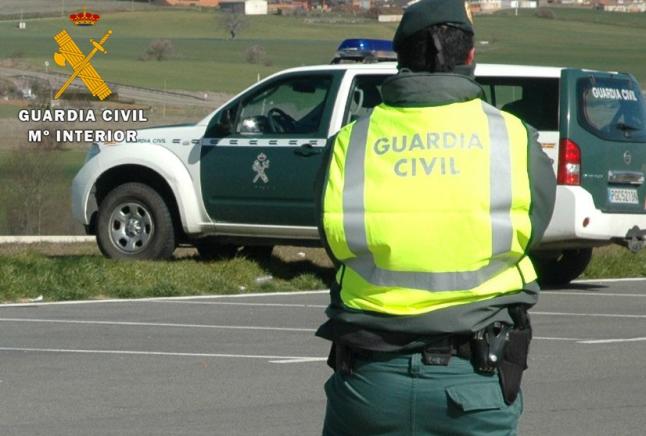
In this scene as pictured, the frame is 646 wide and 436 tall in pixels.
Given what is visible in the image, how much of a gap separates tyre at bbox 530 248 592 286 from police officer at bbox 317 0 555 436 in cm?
1055

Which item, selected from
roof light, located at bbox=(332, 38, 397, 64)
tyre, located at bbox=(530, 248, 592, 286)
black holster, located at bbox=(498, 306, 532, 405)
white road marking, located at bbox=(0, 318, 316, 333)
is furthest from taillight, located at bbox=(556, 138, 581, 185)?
black holster, located at bbox=(498, 306, 532, 405)

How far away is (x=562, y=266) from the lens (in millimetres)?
14195

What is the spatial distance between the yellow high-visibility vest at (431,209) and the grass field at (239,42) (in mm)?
34308

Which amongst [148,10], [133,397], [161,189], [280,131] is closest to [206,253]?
[161,189]

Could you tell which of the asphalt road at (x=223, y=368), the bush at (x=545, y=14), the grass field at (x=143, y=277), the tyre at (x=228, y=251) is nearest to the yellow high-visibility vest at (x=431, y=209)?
the asphalt road at (x=223, y=368)

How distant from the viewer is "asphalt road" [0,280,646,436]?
7.44 metres

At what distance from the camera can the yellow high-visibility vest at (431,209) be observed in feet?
11.7

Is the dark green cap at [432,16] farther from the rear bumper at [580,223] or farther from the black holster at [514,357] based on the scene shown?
the rear bumper at [580,223]

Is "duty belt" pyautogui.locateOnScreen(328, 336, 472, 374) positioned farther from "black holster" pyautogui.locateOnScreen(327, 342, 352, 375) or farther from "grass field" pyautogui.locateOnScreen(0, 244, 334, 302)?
"grass field" pyautogui.locateOnScreen(0, 244, 334, 302)

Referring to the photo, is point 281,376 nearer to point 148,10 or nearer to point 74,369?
point 74,369

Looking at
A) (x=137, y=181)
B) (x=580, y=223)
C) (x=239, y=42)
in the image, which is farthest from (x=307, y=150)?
(x=239, y=42)

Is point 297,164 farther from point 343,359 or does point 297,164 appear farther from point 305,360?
point 343,359

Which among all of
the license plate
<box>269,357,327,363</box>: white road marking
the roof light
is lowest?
<box>269,357,327,363</box>: white road marking

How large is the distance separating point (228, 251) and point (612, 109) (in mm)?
4208
